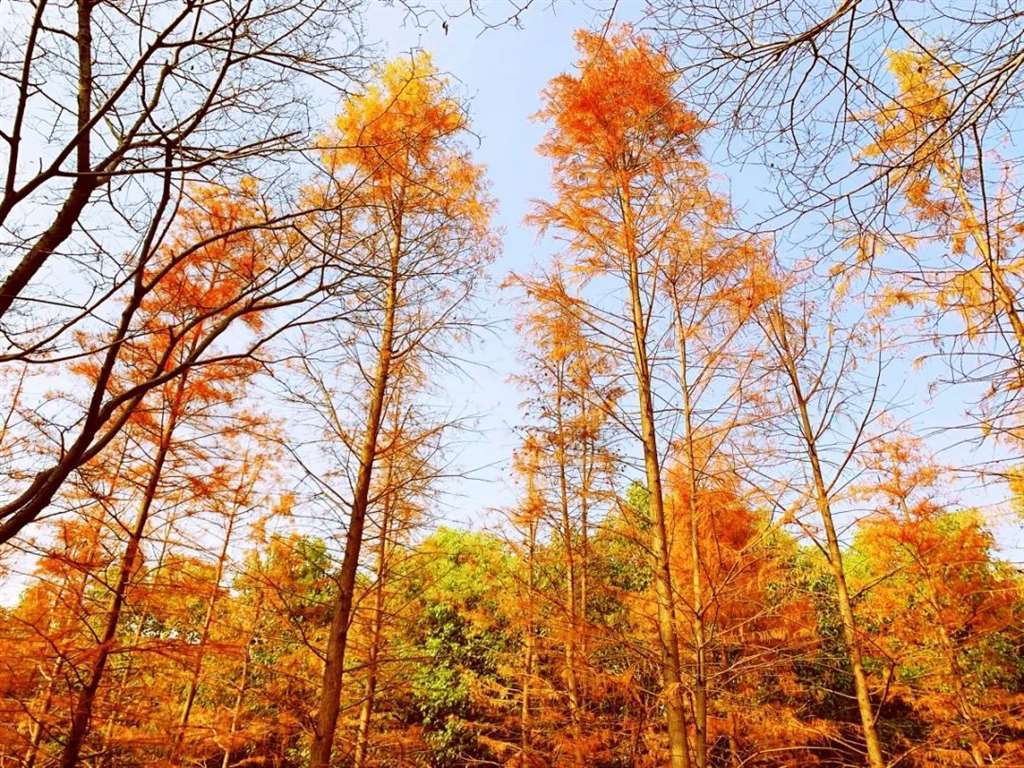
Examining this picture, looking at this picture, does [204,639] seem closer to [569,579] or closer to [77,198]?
[569,579]

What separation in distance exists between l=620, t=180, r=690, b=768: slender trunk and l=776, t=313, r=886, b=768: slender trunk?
1.98m

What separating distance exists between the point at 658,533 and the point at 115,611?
534cm

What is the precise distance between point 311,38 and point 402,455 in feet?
14.3

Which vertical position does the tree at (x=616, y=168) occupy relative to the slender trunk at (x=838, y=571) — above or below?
above

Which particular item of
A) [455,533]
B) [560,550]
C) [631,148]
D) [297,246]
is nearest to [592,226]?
[631,148]

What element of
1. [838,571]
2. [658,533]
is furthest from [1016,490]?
[658,533]

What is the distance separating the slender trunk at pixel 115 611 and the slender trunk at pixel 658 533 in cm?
482

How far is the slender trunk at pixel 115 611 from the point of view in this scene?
492cm

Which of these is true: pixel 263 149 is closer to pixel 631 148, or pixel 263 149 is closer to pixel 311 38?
pixel 311 38

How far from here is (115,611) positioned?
5562 mm

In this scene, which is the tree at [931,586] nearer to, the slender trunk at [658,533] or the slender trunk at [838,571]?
the slender trunk at [838,571]

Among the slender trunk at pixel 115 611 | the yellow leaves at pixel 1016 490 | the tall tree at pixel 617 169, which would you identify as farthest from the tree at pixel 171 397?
the yellow leaves at pixel 1016 490

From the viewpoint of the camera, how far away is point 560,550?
33.7ft

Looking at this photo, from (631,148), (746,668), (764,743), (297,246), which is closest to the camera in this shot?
(297,246)
